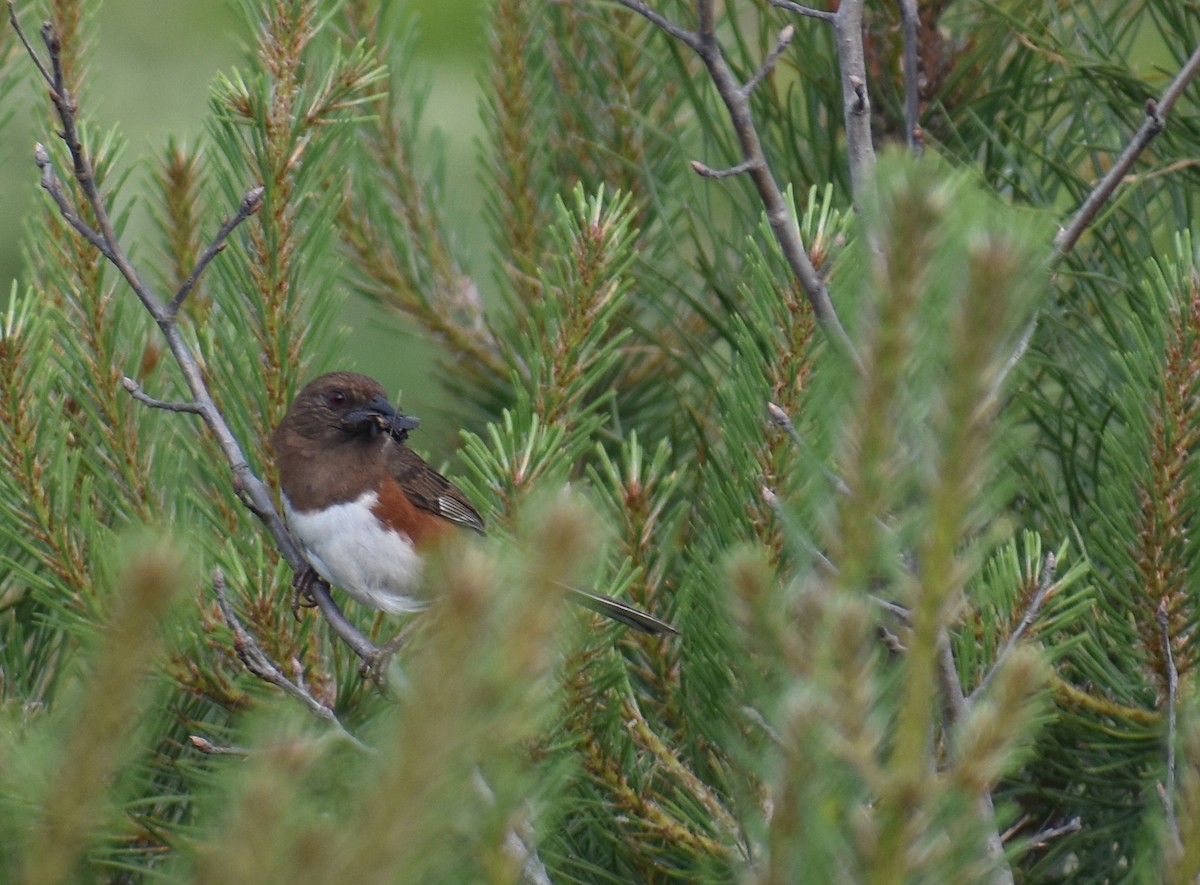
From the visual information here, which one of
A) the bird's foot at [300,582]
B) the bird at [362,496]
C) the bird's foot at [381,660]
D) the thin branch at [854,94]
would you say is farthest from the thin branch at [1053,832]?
the bird at [362,496]

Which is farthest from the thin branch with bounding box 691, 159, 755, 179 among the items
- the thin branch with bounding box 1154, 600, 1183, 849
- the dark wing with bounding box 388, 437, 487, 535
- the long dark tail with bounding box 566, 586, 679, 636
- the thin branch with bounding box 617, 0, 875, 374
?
the dark wing with bounding box 388, 437, 487, 535

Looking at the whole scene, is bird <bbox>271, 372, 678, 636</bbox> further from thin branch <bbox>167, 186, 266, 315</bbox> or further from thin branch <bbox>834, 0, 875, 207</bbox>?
thin branch <bbox>834, 0, 875, 207</bbox>

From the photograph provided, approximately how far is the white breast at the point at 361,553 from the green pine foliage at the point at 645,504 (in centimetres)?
15

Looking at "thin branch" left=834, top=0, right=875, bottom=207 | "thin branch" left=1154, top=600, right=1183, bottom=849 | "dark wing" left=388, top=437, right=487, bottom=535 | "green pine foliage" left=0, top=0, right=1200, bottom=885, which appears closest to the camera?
"green pine foliage" left=0, top=0, right=1200, bottom=885

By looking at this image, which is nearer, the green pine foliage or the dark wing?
the green pine foliage

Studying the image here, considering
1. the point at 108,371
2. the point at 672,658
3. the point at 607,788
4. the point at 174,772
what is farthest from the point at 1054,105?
the point at 174,772

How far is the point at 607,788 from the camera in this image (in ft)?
4.35

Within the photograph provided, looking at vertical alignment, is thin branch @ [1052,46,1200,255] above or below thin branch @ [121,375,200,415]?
above

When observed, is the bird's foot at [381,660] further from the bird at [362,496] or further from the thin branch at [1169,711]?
the thin branch at [1169,711]

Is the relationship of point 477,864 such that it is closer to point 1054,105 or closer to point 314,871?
point 314,871

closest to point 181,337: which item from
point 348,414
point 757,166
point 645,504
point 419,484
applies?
point 645,504

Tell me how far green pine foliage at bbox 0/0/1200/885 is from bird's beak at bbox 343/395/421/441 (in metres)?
0.12

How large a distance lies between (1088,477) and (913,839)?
116 centimetres

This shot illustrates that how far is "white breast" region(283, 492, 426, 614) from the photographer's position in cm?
194
